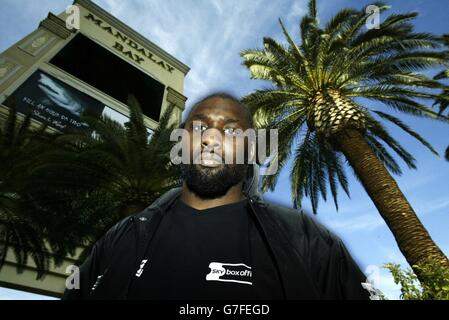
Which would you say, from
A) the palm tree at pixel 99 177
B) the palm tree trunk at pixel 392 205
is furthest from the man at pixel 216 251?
the palm tree at pixel 99 177

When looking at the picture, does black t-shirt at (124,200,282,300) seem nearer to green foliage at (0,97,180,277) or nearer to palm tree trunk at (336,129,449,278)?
palm tree trunk at (336,129,449,278)

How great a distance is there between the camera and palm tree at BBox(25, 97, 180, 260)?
31.0ft

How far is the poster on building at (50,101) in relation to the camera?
50.6ft

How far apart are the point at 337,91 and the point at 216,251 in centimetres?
985

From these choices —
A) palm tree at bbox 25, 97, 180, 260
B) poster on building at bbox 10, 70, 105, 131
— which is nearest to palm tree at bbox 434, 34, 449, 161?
palm tree at bbox 25, 97, 180, 260

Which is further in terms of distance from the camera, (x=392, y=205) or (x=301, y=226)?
(x=392, y=205)

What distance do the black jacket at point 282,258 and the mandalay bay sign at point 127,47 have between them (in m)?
24.0

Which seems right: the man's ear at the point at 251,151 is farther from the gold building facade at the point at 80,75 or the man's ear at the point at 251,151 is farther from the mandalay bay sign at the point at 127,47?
the mandalay bay sign at the point at 127,47

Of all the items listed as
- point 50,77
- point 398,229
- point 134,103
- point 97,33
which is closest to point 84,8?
point 97,33

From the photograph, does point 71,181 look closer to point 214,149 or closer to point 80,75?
point 214,149

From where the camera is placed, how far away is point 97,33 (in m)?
22.9

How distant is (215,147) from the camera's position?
8.73 ft

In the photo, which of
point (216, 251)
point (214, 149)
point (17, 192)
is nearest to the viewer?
point (216, 251)

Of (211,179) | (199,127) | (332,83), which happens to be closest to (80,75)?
(332,83)
